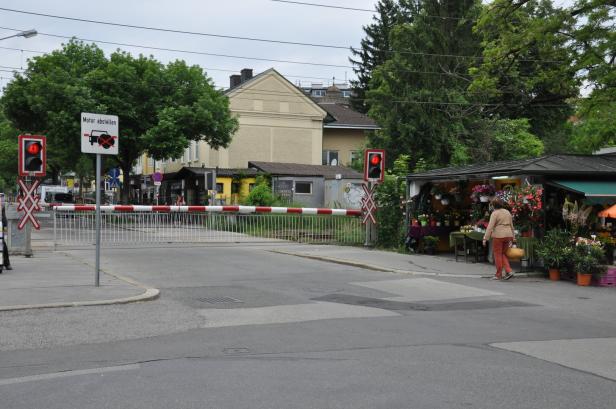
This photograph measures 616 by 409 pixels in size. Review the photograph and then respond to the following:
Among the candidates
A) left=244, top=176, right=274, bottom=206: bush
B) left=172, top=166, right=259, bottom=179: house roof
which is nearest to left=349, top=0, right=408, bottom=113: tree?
left=172, top=166, right=259, bottom=179: house roof

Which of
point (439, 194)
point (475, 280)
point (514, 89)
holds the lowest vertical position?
point (475, 280)

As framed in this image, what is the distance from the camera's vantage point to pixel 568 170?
1605 centimetres

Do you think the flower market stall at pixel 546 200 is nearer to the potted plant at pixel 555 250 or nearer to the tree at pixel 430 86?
the potted plant at pixel 555 250

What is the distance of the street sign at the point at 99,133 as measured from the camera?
11.6 meters

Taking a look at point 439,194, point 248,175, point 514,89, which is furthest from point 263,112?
point 439,194

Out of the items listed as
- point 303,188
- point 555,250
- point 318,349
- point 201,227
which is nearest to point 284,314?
point 318,349

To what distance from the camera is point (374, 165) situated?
68.5 ft

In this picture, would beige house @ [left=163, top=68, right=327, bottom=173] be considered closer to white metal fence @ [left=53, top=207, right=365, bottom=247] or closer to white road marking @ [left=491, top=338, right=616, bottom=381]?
white metal fence @ [left=53, top=207, right=365, bottom=247]

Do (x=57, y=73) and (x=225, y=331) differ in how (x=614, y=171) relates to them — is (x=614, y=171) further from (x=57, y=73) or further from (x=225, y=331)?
(x=57, y=73)

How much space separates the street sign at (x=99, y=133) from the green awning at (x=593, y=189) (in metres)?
9.78

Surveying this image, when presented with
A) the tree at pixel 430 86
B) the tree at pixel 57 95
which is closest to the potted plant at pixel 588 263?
the tree at pixel 430 86

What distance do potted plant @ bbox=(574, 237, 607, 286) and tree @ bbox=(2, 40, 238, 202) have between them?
27040 mm

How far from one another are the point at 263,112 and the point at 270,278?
38782mm

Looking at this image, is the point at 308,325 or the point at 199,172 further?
the point at 199,172
